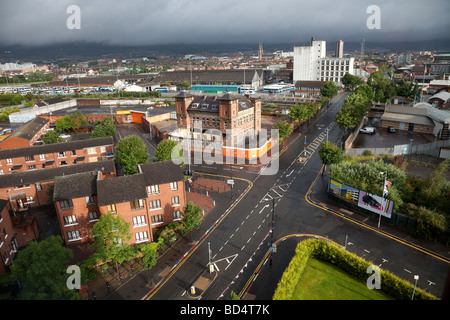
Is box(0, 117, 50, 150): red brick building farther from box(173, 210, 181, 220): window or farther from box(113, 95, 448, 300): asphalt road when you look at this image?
box(113, 95, 448, 300): asphalt road

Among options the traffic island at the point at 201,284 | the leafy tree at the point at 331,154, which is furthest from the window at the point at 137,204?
the leafy tree at the point at 331,154

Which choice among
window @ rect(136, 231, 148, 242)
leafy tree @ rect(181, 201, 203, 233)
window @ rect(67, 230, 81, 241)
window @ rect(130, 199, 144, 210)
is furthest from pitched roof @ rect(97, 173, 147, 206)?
window @ rect(67, 230, 81, 241)

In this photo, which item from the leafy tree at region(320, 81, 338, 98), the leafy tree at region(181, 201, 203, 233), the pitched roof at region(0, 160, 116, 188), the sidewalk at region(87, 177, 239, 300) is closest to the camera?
the sidewalk at region(87, 177, 239, 300)

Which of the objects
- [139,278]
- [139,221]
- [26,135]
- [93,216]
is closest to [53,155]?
[26,135]

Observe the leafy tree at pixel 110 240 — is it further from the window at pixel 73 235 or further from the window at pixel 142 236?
the window at pixel 73 235

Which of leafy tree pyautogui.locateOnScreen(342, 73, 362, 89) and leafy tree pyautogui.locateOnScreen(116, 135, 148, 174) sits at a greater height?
leafy tree pyautogui.locateOnScreen(342, 73, 362, 89)

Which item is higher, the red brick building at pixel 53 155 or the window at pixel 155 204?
the red brick building at pixel 53 155
